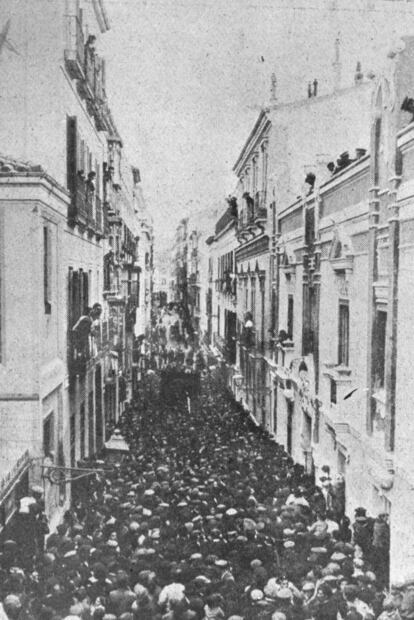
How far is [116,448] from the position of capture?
12.2 meters

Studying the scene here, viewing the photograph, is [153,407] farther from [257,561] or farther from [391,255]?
[391,255]

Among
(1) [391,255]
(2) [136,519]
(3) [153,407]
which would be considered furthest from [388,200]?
(3) [153,407]

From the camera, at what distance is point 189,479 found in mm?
10211

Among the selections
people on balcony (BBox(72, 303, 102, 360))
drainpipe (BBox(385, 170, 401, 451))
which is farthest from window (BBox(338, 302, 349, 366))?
people on balcony (BBox(72, 303, 102, 360))

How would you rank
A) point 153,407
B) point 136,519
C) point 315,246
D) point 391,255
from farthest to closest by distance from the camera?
point 153,407 < point 315,246 < point 136,519 < point 391,255

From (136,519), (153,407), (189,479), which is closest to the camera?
(136,519)

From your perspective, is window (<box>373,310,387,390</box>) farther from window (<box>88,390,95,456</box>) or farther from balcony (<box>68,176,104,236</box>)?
window (<box>88,390,95,456</box>)

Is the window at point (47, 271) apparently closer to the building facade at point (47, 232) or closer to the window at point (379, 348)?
the building facade at point (47, 232)

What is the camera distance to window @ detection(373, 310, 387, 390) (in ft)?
26.4

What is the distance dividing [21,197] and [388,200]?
4.45 meters

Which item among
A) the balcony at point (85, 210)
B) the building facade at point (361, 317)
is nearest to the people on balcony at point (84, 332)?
the balcony at point (85, 210)

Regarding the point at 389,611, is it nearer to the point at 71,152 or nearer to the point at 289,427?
the point at 289,427

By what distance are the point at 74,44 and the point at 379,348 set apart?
583 cm

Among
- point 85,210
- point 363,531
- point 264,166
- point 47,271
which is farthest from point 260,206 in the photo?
point 363,531
